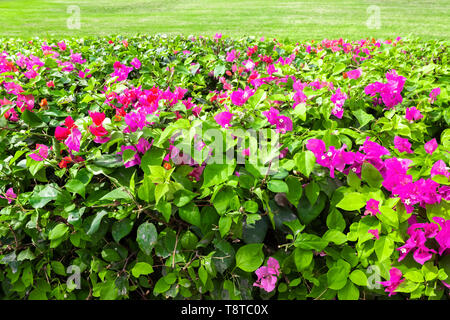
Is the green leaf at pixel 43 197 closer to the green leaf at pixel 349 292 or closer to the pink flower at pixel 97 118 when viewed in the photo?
the pink flower at pixel 97 118

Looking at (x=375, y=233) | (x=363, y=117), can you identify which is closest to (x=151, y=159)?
(x=375, y=233)

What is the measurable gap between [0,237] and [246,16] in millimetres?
20020

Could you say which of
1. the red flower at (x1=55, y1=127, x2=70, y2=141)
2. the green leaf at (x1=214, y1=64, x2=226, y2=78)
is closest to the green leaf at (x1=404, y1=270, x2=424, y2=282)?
the red flower at (x1=55, y1=127, x2=70, y2=141)

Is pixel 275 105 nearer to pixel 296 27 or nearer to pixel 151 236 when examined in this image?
pixel 151 236

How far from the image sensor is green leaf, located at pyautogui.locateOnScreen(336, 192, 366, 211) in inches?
50.1

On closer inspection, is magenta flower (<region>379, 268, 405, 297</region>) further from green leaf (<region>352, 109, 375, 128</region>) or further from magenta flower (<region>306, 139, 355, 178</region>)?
green leaf (<region>352, 109, 375, 128</region>)

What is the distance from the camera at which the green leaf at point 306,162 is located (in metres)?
1.28

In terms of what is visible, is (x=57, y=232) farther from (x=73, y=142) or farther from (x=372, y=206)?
(x=372, y=206)

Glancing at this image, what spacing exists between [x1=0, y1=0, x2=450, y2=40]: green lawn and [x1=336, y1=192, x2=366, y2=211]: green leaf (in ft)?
42.7

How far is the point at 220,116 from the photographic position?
1.63 metres

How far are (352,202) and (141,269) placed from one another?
83 centimetres

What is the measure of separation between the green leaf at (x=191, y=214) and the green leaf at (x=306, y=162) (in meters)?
0.40

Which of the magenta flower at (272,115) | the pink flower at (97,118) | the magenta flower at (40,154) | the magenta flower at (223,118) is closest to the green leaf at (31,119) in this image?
the magenta flower at (40,154)

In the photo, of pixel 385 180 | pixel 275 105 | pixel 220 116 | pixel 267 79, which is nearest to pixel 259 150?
pixel 220 116
